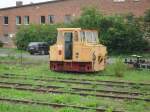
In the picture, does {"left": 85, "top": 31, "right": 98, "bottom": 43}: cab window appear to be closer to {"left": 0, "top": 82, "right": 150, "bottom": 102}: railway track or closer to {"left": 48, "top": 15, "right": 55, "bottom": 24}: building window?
{"left": 0, "top": 82, "right": 150, "bottom": 102}: railway track

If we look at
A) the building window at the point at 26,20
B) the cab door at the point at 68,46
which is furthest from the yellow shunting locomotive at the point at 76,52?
the building window at the point at 26,20

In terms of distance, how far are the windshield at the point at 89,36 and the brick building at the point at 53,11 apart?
31.4 meters

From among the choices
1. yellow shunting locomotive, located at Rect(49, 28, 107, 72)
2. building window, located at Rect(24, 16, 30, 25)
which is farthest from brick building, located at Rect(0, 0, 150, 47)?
yellow shunting locomotive, located at Rect(49, 28, 107, 72)

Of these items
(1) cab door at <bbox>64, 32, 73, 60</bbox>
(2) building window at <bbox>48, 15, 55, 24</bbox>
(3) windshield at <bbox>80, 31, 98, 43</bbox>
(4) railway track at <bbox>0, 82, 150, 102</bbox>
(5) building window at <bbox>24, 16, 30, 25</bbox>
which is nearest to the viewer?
(4) railway track at <bbox>0, 82, 150, 102</bbox>

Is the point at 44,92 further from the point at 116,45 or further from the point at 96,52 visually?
the point at 116,45

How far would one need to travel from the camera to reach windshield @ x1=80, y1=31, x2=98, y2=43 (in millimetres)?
27084

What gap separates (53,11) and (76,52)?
4130 cm

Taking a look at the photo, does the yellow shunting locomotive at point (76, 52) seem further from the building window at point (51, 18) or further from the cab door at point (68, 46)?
the building window at point (51, 18)

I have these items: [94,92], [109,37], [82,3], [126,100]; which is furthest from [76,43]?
[82,3]

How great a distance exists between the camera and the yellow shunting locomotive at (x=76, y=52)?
26.6 meters

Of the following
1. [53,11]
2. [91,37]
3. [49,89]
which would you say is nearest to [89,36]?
[91,37]

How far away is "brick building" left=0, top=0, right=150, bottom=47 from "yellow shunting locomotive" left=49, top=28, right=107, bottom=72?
32445 millimetres

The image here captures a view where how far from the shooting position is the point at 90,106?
587 inches

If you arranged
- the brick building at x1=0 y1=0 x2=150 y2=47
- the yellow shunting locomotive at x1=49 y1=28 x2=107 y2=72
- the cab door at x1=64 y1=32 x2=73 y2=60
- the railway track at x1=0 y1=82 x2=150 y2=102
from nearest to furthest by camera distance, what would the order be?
the railway track at x1=0 y1=82 x2=150 y2=102 < the yellow shunting locomotive at x1=49 y1=28 x2=107 y2=72 < the cab door at x1=64 y1=32 x2=73 y2=60 < the brick building at x1=0 y1=0 x2=150 y2=47
